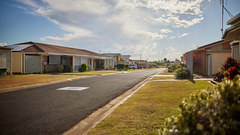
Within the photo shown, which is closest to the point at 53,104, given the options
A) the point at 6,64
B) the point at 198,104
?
the point at 198,104

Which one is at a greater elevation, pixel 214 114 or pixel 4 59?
pixel 4 59

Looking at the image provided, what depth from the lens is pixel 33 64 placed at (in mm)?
21672

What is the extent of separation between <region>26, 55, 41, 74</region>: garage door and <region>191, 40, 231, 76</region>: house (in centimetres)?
2250

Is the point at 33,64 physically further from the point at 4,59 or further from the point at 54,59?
the point at 4,59

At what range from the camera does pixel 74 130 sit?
157 inches

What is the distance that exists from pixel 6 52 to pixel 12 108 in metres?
15.2

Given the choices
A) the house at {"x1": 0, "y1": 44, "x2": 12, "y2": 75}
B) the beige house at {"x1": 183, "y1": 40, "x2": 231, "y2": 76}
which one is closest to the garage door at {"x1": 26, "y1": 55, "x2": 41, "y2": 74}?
the house at {"x1": 0, "y1": 44, "x2": 12, "y2": 75}

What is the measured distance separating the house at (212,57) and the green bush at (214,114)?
1635 cm

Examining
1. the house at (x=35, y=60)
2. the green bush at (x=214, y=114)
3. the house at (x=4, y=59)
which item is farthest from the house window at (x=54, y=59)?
the green bush at (x=214, y=114)

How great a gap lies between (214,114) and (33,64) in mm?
24004

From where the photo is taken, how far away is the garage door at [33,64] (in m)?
21.0

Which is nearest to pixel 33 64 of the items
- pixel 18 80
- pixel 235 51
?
pixel 18 80

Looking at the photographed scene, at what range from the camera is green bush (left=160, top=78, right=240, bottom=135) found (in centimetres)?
157

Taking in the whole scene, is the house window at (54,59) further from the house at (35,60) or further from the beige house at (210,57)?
the beige house at (210,57)
